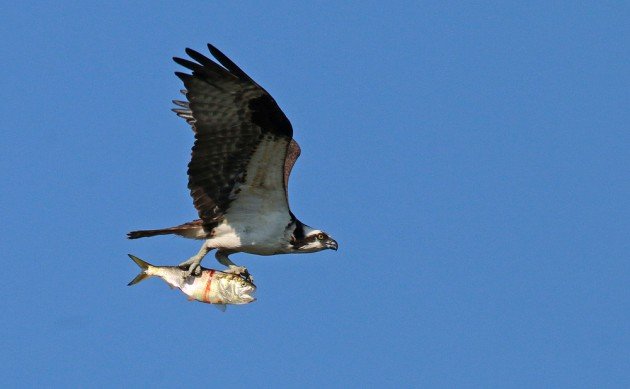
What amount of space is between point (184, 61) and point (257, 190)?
1.97m

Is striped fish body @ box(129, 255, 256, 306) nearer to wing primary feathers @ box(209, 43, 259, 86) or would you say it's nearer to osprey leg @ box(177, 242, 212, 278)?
osprey leg @ box(177, 242, 212, 278)

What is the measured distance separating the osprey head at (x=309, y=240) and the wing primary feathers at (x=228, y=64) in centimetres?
219

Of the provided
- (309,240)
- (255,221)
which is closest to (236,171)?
Result: (255,221)

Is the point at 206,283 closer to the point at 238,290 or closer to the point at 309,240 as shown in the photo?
the point at 238,290

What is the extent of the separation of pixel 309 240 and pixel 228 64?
8.87 feet

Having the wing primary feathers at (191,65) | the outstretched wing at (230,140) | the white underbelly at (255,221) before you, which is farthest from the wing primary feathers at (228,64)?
the white underbelly at (255,221)

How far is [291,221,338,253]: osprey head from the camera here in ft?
54.5

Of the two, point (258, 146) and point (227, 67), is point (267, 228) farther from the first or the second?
point (227, 67)

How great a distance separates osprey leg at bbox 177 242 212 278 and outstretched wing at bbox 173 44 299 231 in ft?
0.84

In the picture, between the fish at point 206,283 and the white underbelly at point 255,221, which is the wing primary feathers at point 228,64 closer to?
the white underbelly at point 255,221

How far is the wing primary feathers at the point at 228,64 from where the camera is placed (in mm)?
14906

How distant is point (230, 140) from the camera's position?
15.8m

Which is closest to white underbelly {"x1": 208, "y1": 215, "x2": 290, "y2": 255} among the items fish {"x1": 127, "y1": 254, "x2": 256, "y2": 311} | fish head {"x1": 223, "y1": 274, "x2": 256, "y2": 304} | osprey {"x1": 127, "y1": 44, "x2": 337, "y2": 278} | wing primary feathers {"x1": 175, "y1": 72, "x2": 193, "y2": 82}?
osprey {"x1": 127, "y1": 44, "x2": 337, "y2": 278}

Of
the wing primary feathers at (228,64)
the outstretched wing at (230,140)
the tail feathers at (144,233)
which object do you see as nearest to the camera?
the wing primary feathers at (228,64)
